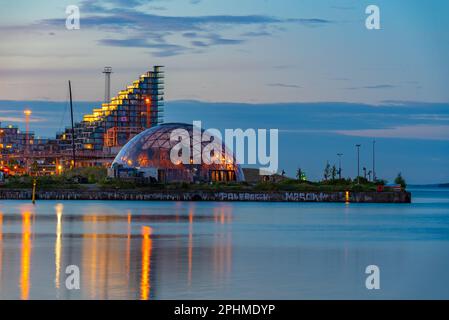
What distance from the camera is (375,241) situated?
5934cm

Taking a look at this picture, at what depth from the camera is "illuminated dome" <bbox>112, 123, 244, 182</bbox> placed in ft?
490

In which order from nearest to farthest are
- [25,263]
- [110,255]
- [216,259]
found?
[25,263], [216,259], [110,255]

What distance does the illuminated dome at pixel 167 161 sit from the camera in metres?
149

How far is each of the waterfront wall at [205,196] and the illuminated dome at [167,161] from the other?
1426 centimetres

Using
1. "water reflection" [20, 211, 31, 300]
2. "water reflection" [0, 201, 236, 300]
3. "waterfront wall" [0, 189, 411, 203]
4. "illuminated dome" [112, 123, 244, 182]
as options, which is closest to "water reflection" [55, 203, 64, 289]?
"water reflection" [0, 201, 236, 300]

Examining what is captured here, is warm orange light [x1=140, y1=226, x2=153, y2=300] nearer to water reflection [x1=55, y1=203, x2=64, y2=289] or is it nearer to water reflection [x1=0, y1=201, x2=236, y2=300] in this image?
water reflection [x1=0, y1=201, x2=236, y2=300]

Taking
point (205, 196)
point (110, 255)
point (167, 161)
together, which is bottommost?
point (110, 255)

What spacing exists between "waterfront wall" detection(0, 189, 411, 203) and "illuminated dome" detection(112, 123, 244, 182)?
14.3 metres

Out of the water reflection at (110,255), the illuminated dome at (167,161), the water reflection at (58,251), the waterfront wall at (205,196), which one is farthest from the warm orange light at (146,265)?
the illuminated dome at (167,161)

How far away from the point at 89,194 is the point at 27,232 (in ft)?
242

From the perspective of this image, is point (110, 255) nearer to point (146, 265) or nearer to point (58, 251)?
point (58, 251)

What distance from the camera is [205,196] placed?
436 feet

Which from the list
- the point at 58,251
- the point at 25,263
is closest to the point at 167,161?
the point at 58,251

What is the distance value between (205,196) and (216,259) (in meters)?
87.9
